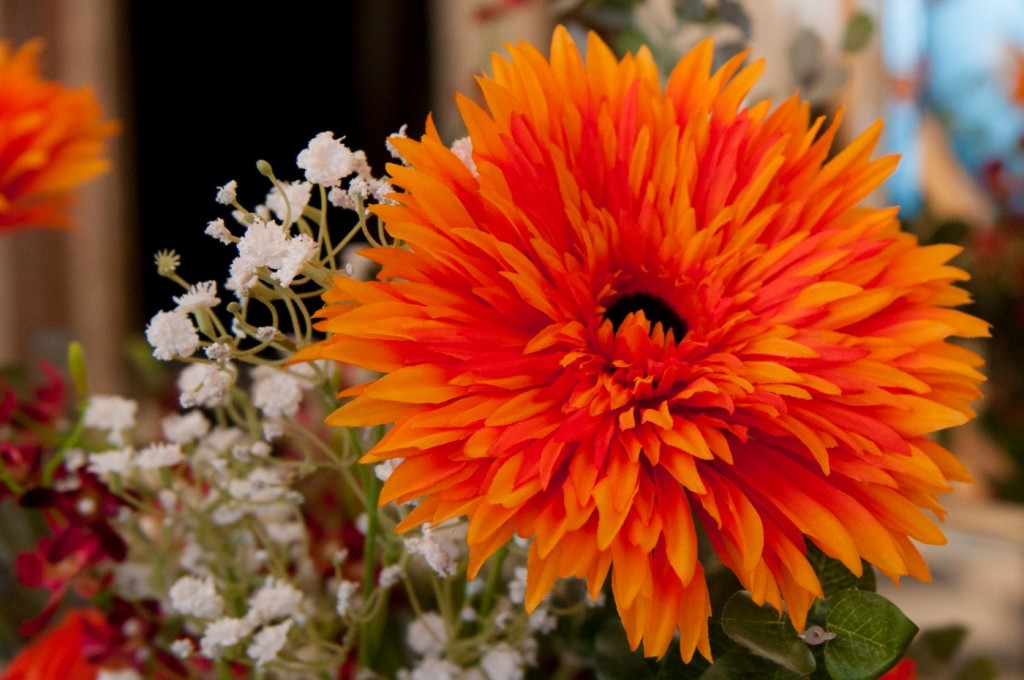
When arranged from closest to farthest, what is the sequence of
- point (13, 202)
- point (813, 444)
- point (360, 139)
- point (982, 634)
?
point (813, 444), point (13, 202), point (982, 634), point (360, 139)

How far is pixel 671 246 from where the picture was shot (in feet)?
0.89

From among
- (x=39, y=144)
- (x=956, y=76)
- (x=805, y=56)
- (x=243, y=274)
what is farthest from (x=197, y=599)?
(x=956, y=76)

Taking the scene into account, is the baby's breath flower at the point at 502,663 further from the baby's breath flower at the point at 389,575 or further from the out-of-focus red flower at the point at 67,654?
the out-of-focus red flower at the point at 67,654

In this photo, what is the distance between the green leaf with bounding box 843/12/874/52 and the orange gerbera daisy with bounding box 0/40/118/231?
0.37 metres

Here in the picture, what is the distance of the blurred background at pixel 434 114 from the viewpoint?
1.80 ft

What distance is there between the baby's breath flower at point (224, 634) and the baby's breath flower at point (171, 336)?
0.10 m

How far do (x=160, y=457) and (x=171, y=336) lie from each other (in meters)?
0.08

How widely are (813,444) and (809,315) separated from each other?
41 millimetres

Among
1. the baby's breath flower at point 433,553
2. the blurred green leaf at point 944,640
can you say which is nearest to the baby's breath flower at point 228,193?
the baby's breath flower at point 433,553

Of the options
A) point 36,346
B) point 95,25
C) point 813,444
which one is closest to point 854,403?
point 813,444

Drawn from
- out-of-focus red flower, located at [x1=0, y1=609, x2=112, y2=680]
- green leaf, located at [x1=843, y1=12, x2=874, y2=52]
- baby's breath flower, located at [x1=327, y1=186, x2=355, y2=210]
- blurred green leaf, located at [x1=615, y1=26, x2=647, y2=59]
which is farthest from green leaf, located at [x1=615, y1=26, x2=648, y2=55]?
out-of-focus red flower, located at [x1=0, y1=609, x2=112, y2=680]

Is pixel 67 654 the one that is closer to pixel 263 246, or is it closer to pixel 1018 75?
pixel 263 246

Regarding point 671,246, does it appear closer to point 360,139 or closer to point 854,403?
point 854,403

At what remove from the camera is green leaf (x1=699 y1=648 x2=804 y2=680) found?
0.26 metres
